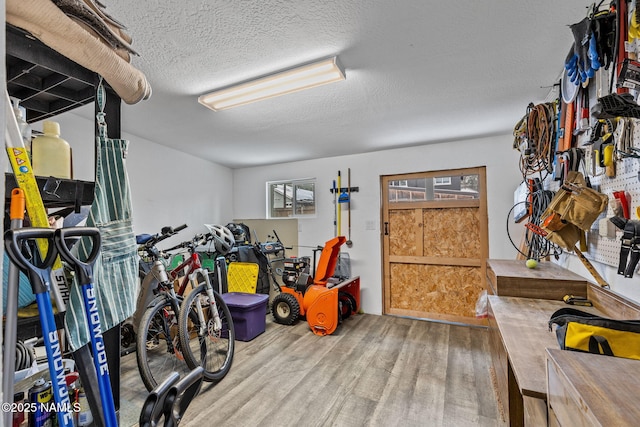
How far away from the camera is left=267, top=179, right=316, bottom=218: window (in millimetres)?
4730

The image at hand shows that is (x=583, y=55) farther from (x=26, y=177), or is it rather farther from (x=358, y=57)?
(x=26, y=177)

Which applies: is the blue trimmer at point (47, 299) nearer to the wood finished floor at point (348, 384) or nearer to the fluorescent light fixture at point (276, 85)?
the wood finished floor at point (348, 384)

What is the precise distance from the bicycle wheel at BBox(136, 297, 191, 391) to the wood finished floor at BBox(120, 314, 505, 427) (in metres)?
0.16

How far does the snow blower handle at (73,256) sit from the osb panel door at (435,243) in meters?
3.76

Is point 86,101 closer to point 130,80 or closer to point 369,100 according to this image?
point 130,80

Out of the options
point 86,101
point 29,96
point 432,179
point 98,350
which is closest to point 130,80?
point 86,101

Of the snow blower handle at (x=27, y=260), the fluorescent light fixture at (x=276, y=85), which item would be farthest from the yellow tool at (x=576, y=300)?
the snow blower handle at (x=27, y=260)

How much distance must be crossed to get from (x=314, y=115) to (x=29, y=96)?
2113 millimetres

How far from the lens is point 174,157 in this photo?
4.01 m

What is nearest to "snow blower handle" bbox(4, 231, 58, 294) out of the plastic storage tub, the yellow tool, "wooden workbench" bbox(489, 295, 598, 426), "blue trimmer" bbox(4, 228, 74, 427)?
"blue trimmer" bbox(4, 228, 74, 427)

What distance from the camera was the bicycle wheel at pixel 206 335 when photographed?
214 cm

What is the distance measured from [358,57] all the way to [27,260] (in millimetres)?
1889

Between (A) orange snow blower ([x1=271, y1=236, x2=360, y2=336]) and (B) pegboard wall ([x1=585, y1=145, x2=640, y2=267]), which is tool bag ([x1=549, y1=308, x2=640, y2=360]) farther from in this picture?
(A) orange snow blower ([x1=271, y1=236, x2=360, y2=336])

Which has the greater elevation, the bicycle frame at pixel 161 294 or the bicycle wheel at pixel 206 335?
the bicycle frame at pixel 161 294
